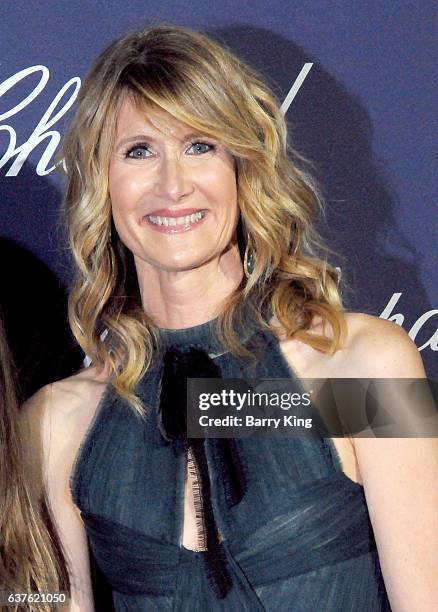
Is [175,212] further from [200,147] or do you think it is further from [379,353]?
[379,353]

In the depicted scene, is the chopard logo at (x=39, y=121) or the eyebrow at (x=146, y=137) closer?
the eyebrow at (x=146, y=137)

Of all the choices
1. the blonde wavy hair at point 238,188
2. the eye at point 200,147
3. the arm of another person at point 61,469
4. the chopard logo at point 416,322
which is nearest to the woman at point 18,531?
the arm of another person at point 61,469

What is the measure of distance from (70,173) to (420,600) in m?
0.73

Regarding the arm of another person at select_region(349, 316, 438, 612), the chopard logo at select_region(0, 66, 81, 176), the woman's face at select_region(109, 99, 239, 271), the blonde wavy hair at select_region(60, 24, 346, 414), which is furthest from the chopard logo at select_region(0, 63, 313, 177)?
the arm of another person at select_region(349, 316, 438, 612)

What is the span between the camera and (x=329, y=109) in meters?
1.75

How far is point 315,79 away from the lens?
5.73 ft

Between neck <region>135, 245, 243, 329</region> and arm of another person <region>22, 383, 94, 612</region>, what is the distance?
7.4 inches

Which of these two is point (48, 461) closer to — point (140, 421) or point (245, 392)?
point (140, 421)

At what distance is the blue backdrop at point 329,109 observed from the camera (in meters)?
1.72

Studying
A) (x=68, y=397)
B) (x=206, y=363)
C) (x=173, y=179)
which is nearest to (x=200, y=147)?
(x=173, y=179)

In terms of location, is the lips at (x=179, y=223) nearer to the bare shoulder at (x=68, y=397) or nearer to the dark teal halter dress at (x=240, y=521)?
the dark teal halter dress at (x=240, y=521)

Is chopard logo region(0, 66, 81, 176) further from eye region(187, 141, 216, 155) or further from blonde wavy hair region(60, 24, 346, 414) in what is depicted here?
eye region(187, 141, 216, 155)

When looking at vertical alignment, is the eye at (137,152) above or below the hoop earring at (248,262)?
above

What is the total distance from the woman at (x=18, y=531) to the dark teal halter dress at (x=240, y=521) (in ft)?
0.21
